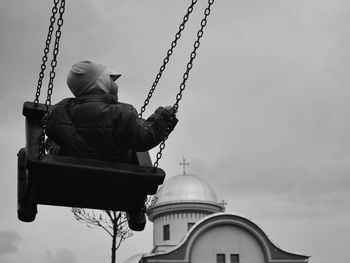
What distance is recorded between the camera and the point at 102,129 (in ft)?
10.2

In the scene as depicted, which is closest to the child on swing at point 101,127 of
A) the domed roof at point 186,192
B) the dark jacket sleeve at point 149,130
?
the dark jacket sleeve at point 149,130

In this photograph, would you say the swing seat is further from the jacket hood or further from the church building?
the church building

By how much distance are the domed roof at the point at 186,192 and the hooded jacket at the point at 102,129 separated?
32.7 metres

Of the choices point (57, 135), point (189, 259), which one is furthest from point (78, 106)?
point (189, 259)

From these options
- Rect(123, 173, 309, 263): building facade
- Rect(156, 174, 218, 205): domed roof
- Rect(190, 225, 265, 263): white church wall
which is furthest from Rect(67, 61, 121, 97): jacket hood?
Rect(156, 174, 218, 205): domed roof

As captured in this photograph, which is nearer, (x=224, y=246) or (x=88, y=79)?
(x=88, y=79)

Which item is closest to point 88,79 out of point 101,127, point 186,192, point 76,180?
point 101,127

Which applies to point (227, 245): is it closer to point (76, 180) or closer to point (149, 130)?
point (149, 130)

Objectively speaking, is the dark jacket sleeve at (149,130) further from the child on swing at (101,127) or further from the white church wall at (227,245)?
the white church wall at (227,245)

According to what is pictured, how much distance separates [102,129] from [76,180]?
1.02 ft

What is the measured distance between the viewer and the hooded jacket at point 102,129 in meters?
3.11

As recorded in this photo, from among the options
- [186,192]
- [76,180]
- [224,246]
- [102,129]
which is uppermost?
[186,192]

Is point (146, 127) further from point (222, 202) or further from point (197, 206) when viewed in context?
point (222, 202)

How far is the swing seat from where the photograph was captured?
9.66 feet
